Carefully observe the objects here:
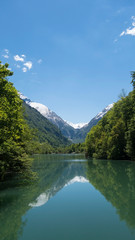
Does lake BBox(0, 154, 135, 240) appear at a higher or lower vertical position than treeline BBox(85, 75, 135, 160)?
lower

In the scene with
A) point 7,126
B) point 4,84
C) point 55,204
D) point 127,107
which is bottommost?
point 55,204

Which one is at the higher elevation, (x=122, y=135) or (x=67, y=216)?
(x=122, y=135)

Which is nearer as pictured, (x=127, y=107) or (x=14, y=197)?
(x=14, y=197)

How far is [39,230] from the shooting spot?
946 cm

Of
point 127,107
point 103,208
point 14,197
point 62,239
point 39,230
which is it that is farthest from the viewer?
point 127,107

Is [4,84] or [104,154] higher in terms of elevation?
[4,84]

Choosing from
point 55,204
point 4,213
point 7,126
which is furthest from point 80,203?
point 7,126

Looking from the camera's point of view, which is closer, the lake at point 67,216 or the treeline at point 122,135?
the lake at point 67,216

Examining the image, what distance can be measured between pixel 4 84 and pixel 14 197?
32.1 ft

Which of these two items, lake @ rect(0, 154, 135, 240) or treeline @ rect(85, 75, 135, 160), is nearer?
lake @ rect(0, 154, 135, 240)

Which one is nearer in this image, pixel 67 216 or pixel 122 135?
pixel 67 216

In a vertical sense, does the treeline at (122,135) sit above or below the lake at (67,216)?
above

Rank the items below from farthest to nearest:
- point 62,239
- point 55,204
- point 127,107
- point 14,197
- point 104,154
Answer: point 104,154 → point 127,107 → point 14,197 → point 55,204 → point 62,239

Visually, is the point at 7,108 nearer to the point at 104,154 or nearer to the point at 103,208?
the point at 103,208
